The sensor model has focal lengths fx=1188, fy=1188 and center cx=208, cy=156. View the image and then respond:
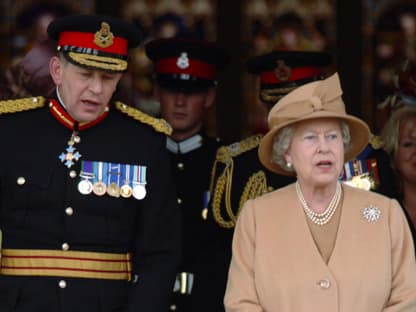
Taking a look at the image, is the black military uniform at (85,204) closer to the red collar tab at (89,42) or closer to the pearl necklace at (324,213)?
the red collar tab at (89,42)

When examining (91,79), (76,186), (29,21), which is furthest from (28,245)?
(29,21)

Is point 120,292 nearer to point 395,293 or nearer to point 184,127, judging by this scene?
point 395,293

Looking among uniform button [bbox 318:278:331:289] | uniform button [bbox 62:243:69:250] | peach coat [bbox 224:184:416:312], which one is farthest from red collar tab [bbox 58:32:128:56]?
A: uniform button [bbox 318:278:331:289]

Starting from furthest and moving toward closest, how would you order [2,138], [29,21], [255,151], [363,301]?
[29,21] → [255,151] → [2,138] → [363,301]

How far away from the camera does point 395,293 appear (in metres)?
4.21

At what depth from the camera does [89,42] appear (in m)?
4.46

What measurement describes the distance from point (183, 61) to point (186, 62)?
0.02 m

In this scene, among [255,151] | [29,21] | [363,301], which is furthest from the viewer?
[29,21]

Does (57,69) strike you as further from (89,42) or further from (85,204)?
(85,204)

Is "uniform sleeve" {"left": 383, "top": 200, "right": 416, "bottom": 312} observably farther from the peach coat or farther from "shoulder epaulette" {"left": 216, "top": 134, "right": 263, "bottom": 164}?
"shoulder epaulette" {"left": 216, "top": 134, "right": 263, "bottom": 164}

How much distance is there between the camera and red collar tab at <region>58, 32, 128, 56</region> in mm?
4445

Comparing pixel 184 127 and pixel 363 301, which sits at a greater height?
pixel 184 127

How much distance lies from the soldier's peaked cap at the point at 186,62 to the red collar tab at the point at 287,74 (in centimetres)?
44

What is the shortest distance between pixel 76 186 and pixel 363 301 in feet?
3.75
